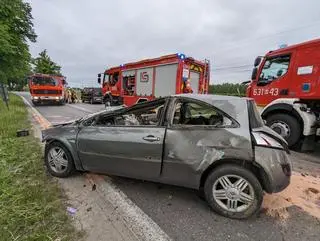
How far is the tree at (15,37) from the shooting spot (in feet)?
40.8

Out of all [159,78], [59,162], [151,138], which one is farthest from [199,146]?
[159,78]

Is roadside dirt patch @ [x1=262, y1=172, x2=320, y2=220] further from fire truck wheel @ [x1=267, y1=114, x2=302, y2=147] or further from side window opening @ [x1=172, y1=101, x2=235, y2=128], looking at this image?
fire truck wheel @ [x1=267, y1=114, x2=302, y2=147]

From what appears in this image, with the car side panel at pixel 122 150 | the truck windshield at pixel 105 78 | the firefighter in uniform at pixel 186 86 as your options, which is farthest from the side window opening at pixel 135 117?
the truck windshield at pixel 105 78

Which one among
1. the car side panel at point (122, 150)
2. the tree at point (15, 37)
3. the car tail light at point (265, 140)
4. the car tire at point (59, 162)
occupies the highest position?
the tree at point (15, 37)

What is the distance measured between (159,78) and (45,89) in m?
13.6

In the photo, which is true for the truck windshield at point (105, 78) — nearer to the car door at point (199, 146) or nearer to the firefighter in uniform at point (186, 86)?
the firefighter in uniform at point (186, 86)

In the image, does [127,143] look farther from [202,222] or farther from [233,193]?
[233,193]

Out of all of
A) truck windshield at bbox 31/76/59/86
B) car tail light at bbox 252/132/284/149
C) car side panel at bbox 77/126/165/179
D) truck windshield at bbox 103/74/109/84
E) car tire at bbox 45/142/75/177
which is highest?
truck windshield at bbox 103/74/109/84

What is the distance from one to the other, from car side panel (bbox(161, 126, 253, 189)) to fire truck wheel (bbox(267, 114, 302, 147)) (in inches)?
168

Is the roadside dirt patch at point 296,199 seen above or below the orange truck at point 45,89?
below

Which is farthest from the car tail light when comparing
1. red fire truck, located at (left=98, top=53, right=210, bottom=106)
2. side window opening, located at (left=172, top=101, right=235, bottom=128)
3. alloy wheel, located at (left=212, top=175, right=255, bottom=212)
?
red fire truck, located at (left=98, top=53, right=210, bottom=106)

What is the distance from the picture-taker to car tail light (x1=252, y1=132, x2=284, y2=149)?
9.95 ft

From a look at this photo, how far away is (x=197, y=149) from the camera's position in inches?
127

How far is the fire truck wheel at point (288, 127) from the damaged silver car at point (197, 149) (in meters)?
3.79
